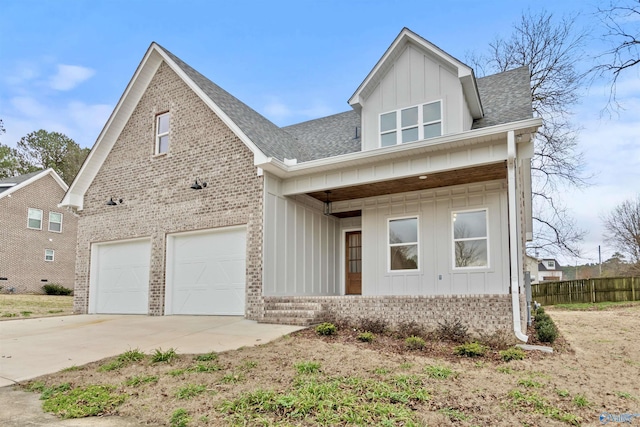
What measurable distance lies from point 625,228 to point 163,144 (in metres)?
32.0

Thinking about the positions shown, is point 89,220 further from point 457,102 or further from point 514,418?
point 514,418

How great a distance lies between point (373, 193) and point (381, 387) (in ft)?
24.8

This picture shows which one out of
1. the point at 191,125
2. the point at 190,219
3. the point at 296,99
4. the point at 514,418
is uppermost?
the point at 296,99

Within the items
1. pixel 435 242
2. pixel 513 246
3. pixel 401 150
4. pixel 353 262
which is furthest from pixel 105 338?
pixel 513 246

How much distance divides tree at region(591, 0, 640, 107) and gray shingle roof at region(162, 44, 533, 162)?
128 inches

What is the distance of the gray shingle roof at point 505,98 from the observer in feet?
37.1

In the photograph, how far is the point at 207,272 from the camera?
467 inches

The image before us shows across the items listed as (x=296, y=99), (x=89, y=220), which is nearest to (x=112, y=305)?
(x=89, y=220)

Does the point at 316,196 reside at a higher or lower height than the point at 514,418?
higher

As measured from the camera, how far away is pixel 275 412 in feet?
14.5

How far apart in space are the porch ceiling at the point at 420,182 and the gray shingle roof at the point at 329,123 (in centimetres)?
134

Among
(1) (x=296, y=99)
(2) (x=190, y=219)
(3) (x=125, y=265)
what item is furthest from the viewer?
(1) (x=296, y=99)

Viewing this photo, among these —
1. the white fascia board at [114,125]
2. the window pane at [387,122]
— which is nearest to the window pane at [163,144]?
the white fascia board at [114,125]

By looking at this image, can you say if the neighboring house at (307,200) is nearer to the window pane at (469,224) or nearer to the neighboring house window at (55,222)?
the window pane at (469,224)
